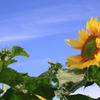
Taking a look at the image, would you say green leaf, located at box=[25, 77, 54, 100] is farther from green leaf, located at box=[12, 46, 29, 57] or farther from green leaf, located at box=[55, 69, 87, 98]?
green leaf, located at box=[12, 46, 29, 57]

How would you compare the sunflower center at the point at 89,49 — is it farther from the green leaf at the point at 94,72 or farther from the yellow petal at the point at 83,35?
the green leaf at the point at 94,72

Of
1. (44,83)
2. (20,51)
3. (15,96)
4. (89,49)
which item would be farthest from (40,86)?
(20,51)

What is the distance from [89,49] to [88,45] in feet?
0.12

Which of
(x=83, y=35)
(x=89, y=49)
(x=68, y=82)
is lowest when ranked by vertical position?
(x=68, y=82)

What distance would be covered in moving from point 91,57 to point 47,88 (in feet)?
1.52

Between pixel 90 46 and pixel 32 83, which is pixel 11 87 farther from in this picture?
pixel 90 46

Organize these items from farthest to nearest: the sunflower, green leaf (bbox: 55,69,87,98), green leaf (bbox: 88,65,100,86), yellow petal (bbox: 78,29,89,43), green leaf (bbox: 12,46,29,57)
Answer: green leaf (bbox: 12,46,29,57) → yellow petal (bbox: 78,29,89,43) → the sunflower → green leaf (bbox: 88,65,100,86) → green leaf (bbox: 55,69,87,98)

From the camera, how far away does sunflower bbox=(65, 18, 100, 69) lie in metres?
1.25

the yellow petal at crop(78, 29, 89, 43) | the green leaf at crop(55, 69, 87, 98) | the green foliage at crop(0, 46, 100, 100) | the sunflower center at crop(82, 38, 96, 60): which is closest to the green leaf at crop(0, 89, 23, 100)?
the green foliage at crop(0, 46, 100, 100)

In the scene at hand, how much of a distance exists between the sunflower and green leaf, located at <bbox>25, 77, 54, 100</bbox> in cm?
34

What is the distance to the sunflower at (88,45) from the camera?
1253 mm

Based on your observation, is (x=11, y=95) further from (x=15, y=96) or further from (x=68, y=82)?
(x=68, y=82)

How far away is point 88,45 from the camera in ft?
4.40

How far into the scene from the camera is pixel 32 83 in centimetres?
91
